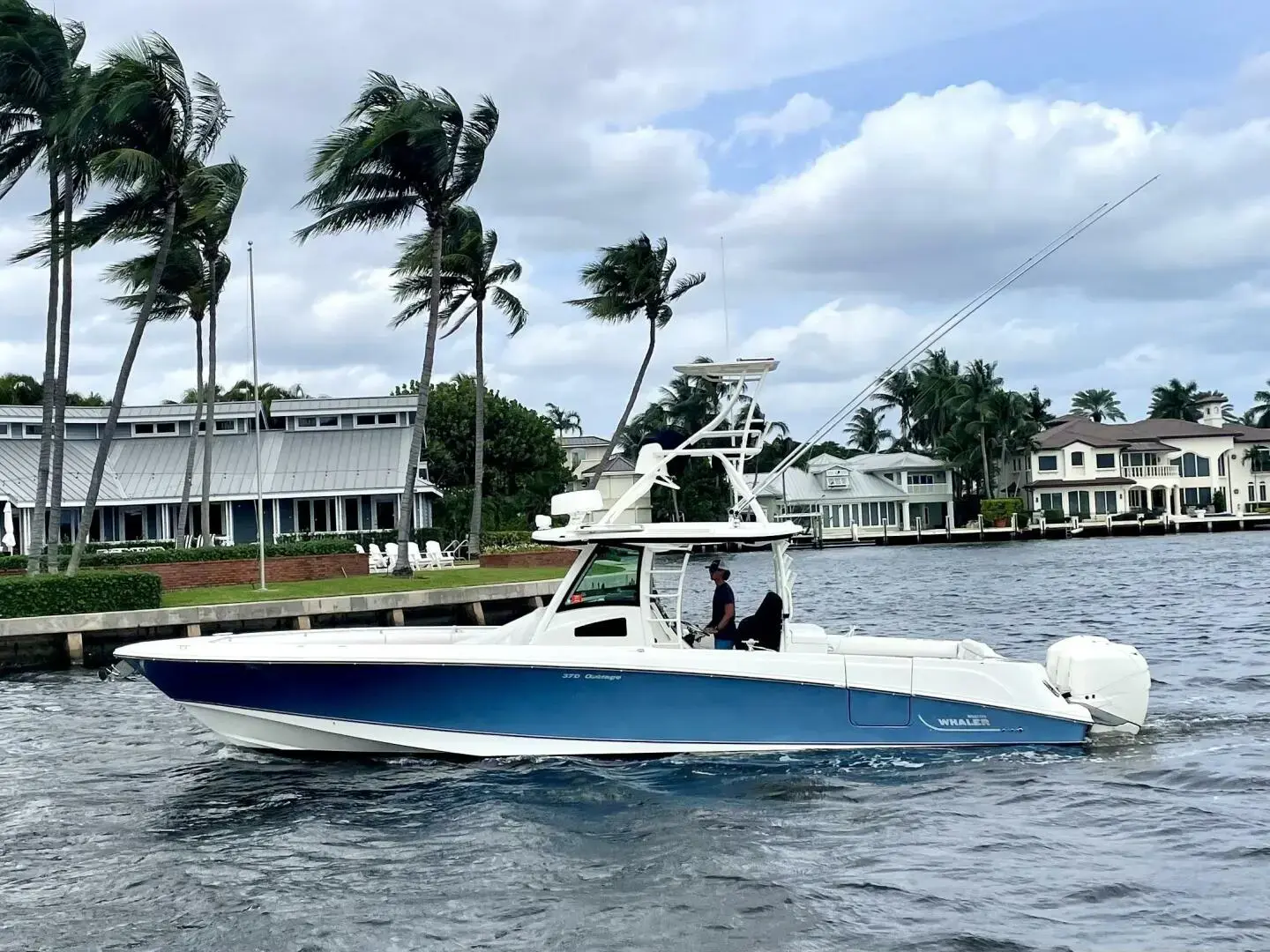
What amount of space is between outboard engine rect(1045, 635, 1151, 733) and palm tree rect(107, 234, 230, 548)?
1202 inches

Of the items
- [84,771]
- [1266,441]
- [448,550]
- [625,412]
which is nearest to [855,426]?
[1266,441]

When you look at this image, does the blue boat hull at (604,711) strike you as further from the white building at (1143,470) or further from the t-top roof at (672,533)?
the white building at (1143,470)

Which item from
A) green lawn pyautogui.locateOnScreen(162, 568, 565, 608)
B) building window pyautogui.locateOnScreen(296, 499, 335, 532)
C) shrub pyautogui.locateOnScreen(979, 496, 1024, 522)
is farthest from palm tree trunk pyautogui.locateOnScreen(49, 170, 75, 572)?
shrub pyautogui.locateOnScreen(979, 496, 1024, 522)

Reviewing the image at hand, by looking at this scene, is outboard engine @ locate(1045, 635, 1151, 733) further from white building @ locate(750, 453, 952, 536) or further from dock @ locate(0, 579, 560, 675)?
white building @ locate(750, 453, 952, 536)

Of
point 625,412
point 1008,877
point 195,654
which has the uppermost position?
point 625,412

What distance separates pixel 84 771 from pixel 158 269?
19.1 meters

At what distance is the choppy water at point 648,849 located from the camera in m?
8.31

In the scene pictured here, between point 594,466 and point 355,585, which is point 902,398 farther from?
point 355,585

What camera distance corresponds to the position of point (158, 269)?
30078mm

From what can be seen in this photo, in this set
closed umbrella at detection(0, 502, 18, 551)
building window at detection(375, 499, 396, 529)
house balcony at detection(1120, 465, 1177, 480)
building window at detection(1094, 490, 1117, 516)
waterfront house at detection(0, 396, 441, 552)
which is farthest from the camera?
house balcony at detection(1120, 465, 1177, 480)

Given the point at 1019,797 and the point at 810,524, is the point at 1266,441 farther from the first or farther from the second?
the point at 1019,797

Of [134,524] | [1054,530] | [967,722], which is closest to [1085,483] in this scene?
[1054,530]

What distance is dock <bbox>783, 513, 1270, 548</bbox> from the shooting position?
84.0m

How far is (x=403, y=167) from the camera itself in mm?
33312
